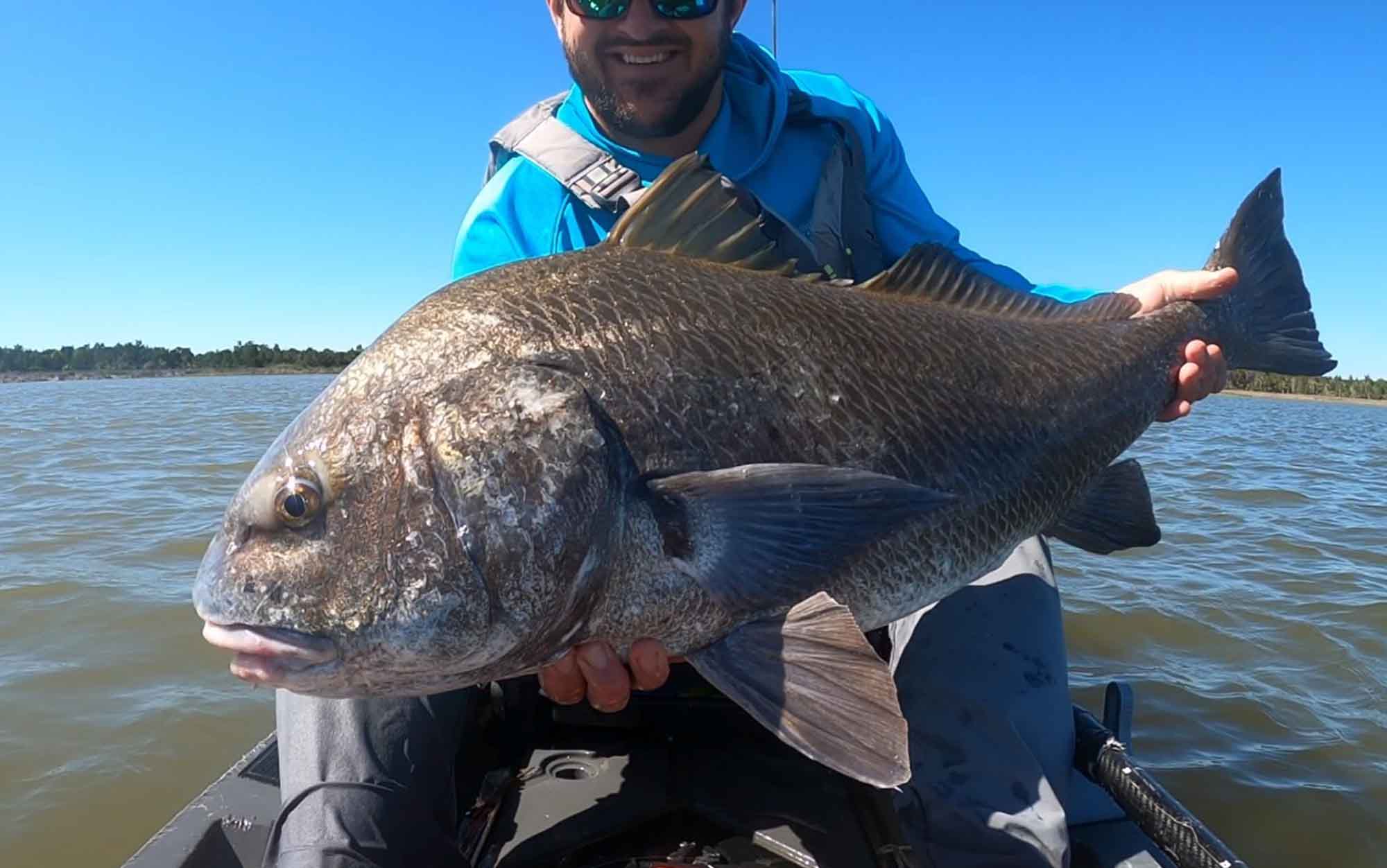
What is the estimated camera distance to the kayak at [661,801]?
9.18ft

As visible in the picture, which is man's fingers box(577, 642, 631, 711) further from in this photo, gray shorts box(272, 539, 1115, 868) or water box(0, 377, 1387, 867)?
water box(0, 377, 1387, 867)

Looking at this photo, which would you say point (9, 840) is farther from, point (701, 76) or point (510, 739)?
point (701, 76)

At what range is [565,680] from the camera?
237 centimetres

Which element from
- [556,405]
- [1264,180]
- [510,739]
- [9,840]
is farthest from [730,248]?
[9,840]

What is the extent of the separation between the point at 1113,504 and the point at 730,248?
6.08ft

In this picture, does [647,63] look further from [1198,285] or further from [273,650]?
[273,650]

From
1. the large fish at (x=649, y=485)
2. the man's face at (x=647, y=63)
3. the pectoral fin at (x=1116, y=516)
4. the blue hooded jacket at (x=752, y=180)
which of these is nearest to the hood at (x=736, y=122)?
the blue hooded jacket at (x=752, y=180)

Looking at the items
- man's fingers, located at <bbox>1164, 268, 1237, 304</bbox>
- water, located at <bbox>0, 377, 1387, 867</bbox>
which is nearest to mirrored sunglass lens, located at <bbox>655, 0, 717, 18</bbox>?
man's fingers, located at <bbox>1164, 268, 1237, 304</bbox>

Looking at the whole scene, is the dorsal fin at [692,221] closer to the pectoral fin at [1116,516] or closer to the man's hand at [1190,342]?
the pectoral fin at [1116,516]

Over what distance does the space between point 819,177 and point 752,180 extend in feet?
0.97

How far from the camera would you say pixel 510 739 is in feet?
12.0

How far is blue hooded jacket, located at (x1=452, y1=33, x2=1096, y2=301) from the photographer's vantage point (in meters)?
3.81

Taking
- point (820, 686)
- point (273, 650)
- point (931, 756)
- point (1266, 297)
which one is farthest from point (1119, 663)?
point (273, 650)

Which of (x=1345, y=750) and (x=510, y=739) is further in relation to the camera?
(x=1345, y=750)
